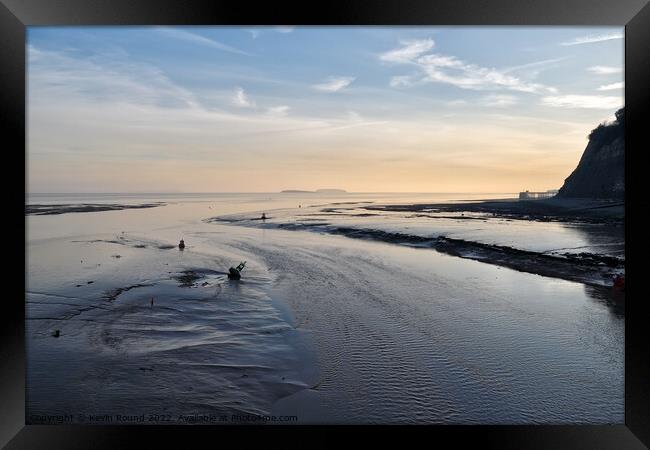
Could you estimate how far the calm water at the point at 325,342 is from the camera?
4.97 metres

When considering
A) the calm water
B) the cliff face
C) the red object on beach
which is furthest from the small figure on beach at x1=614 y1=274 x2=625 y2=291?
the cliff face

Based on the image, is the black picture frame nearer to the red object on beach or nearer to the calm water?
the calm water

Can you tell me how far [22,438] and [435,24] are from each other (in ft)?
15.8

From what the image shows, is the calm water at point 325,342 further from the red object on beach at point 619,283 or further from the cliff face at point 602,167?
the cliff face at point 602,167

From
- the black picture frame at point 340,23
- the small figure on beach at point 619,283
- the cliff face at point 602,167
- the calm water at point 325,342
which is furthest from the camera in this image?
the cliff face at point 602,167

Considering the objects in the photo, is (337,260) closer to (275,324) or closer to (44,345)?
(275,324)

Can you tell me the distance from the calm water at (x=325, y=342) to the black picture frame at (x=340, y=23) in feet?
3.87

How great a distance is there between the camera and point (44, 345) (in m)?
6.41

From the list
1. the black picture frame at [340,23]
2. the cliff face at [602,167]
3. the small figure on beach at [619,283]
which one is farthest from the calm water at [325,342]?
the cliff face at [602,167]

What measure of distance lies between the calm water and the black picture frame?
1.18 m

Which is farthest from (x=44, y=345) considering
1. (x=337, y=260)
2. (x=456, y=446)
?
(x=337, y=260)

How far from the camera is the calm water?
4969 millimetres

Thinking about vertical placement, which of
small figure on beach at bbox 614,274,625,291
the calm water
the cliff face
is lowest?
the calm water

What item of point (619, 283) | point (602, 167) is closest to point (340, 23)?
point (619, 283)
